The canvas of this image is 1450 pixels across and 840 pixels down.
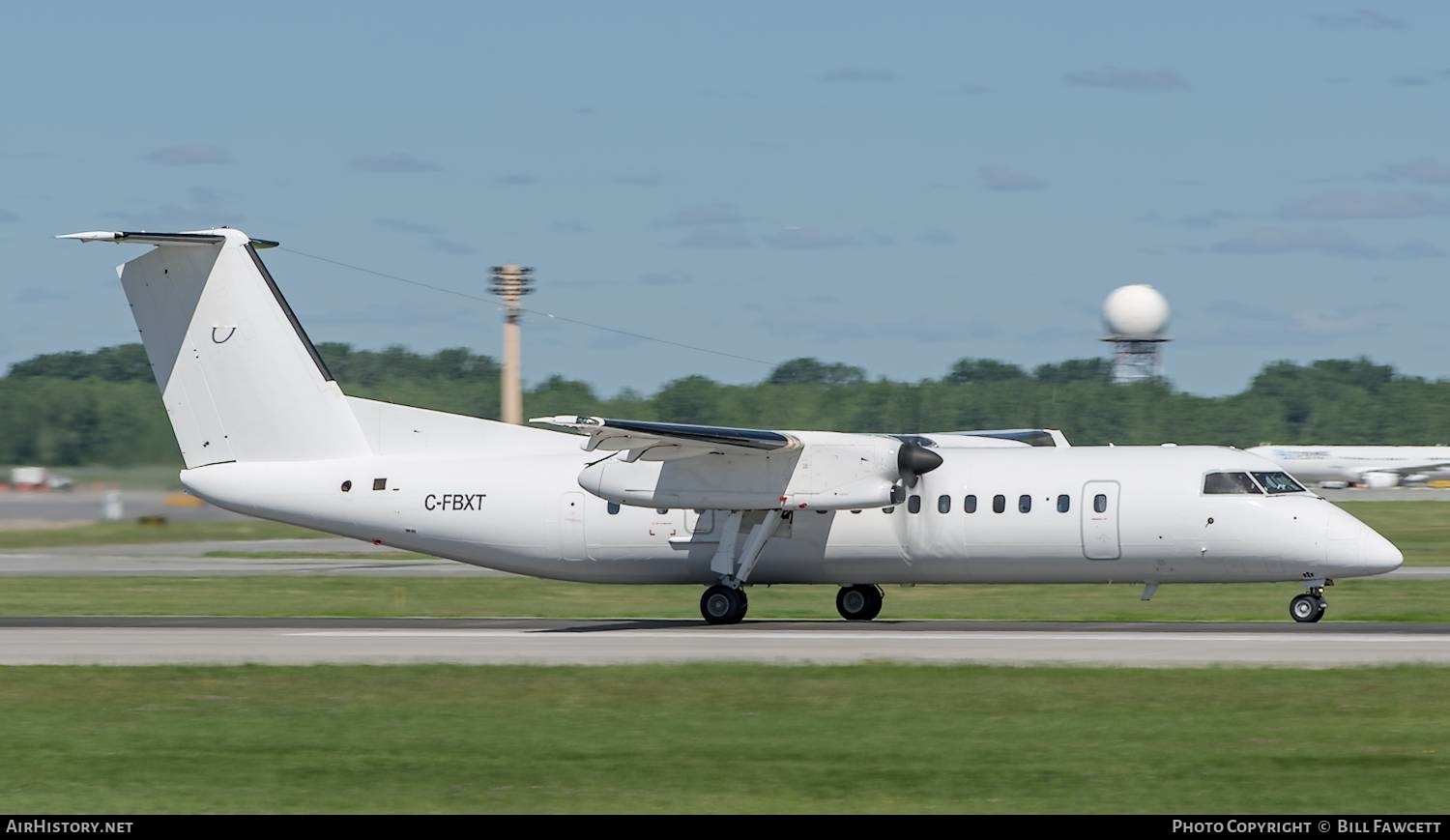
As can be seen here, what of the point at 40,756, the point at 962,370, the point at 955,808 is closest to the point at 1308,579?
the point at 955,808

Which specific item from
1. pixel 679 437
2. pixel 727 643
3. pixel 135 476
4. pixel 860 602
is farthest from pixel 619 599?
pixel 727 643

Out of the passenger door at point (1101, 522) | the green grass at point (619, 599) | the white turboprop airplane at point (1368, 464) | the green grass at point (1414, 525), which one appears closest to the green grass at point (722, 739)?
the passenger door at point (1101, 522)

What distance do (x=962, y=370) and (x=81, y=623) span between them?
1363 inches

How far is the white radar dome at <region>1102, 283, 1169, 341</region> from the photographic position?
235 ft

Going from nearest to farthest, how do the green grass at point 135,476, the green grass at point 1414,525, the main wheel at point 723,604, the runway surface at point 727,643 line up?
the runway surface at point 727,643
the main wheel at point 723,604
the green grass at point 135,476
the green grass at point 1414,525

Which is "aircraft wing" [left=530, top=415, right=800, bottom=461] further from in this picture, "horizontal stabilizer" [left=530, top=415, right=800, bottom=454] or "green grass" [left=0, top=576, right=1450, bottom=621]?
"green grass" [left=0, top=576, right=1450, bottom=621]

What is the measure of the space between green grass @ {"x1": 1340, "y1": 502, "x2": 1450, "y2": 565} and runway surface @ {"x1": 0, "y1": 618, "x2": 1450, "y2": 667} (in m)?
23.9

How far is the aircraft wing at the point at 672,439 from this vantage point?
22953 mm

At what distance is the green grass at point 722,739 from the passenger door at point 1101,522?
533 centimetres

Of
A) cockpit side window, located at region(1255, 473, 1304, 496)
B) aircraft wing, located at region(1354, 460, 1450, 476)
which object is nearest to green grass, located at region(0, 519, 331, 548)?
cockpit side window, located at region(1255, 473, 1304, 496)

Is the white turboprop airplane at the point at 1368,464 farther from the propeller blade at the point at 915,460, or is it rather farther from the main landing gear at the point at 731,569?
the main landing gear at the point at 731,569

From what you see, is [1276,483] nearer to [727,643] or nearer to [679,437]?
[727,643]

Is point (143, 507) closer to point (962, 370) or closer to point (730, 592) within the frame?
point (730, 592)

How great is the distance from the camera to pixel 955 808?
437 inches
